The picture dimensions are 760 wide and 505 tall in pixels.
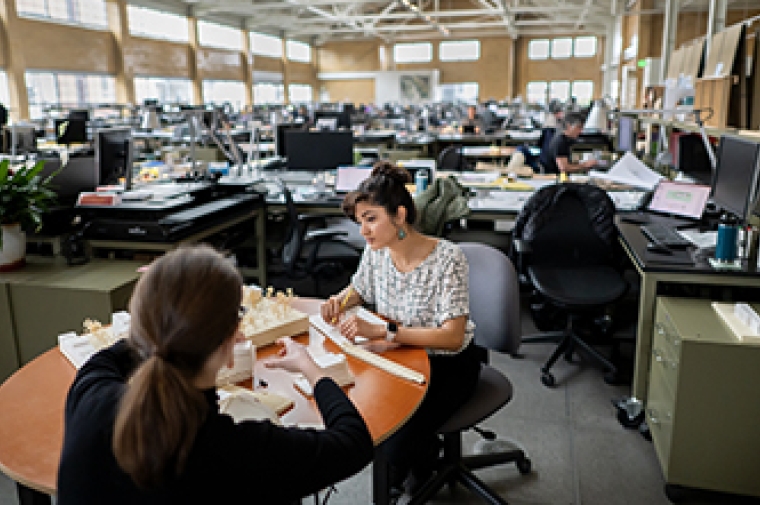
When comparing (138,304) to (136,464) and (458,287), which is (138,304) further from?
(458,287)

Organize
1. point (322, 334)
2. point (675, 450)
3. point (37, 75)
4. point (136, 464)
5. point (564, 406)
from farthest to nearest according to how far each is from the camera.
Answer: point (37, 75) → point (564, 406) → point (675, 450) → point (322, 334) → point (136, 464)

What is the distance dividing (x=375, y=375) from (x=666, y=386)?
123 centimetres

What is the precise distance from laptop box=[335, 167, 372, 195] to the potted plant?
1.90m

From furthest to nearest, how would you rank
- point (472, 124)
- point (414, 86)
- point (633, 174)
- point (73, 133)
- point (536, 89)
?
point (414, 86)
point (536, 89)
point (472, 124)
point (73, 133)
point (633, 174)

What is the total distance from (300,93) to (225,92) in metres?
4.86

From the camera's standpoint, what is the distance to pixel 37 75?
12094 mm

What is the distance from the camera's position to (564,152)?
5.66m

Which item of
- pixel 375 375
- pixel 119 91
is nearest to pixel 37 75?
pixel 119 91

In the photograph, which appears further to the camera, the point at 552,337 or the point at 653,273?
the point at 552,337

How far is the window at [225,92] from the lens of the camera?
57.0ft

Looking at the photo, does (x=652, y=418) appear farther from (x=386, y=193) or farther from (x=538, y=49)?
(x=538, y=49)

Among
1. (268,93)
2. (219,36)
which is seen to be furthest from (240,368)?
(268,93)

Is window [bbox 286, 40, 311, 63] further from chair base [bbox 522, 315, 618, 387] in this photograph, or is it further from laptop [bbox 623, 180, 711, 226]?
chair base [bbox 522, 315, 618, 387]

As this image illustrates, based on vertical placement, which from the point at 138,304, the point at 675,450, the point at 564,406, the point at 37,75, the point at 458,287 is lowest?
the point at 564,406
